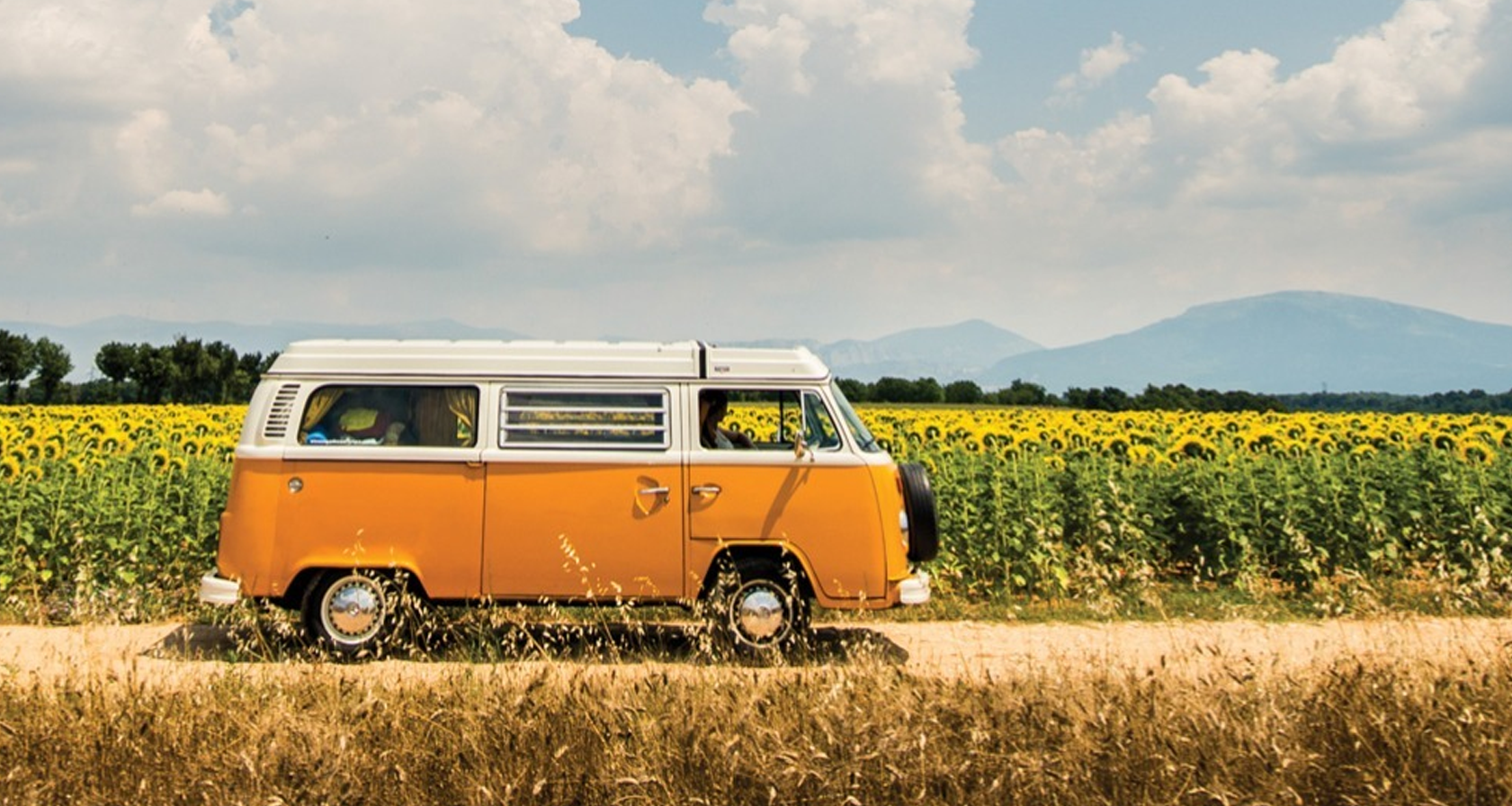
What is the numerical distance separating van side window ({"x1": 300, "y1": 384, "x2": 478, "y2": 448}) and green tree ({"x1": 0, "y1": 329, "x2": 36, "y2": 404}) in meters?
78.1

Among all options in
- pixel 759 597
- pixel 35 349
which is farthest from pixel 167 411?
pixel 35 349

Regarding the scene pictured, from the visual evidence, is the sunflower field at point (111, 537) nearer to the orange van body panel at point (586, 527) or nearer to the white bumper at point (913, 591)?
the orange van body panel at point (586, 527)

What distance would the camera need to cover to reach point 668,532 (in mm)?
8570

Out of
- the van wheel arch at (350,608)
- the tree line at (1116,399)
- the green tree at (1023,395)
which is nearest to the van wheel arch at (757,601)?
the van wheel arch at (350,608)

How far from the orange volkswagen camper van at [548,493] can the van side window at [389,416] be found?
0.04 ft

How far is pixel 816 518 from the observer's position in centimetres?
863

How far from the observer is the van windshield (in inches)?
345

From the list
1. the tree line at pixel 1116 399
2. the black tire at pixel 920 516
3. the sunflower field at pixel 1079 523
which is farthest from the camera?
the tree line at pixel 1116 399

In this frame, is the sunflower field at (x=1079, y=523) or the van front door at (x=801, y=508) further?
the sunflower field at (x=1079, y=523)

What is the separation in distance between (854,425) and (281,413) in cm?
399

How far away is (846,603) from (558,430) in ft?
7.61

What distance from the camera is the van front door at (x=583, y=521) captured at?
8.55m

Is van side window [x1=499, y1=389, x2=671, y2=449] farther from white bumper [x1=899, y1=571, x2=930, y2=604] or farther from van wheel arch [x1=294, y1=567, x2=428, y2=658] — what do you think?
white bumper [x1=899, y1=571, x2=930, y2=604]

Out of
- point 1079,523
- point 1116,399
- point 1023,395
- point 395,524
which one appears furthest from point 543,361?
point 1023,395
